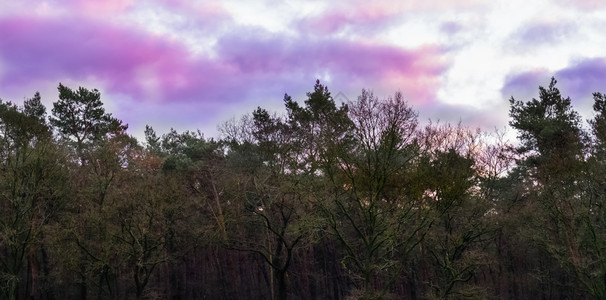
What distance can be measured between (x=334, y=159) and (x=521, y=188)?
18274mm

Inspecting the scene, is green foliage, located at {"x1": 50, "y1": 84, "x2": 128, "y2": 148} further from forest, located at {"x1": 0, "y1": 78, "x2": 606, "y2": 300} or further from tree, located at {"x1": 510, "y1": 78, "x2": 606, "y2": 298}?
tree, located at {"x1": 510, "y1": 78, "x2": 606, "y2": 298}

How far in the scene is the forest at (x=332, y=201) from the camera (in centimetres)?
2816

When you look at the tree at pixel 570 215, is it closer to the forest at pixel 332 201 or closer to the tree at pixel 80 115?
the forest at pixel 332 201

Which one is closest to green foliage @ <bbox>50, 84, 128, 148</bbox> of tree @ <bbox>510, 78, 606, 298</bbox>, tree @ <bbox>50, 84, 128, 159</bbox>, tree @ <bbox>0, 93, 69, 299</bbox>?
tree @ <bbox>50, 84, 128, 159</bbox>

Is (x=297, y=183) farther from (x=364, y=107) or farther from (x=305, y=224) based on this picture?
(x=364, y=107)

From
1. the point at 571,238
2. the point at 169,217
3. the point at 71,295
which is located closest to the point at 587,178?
the point at 571,238

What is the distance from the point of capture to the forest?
1109 inches

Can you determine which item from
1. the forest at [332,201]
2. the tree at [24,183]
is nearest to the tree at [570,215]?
the forest at [332,201]

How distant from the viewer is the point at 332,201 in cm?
3047

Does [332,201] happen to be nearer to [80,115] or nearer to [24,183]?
[24,183]

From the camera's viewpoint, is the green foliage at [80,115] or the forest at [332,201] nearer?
the forest at [332,201]

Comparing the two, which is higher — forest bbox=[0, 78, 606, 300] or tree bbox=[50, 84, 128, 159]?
tree bbox=[50, 84, 128, 159]

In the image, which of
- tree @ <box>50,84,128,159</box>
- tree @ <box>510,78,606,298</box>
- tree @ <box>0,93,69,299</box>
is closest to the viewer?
tree @ <box>510,78,606,298</box>

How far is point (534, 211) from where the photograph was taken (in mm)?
34469
